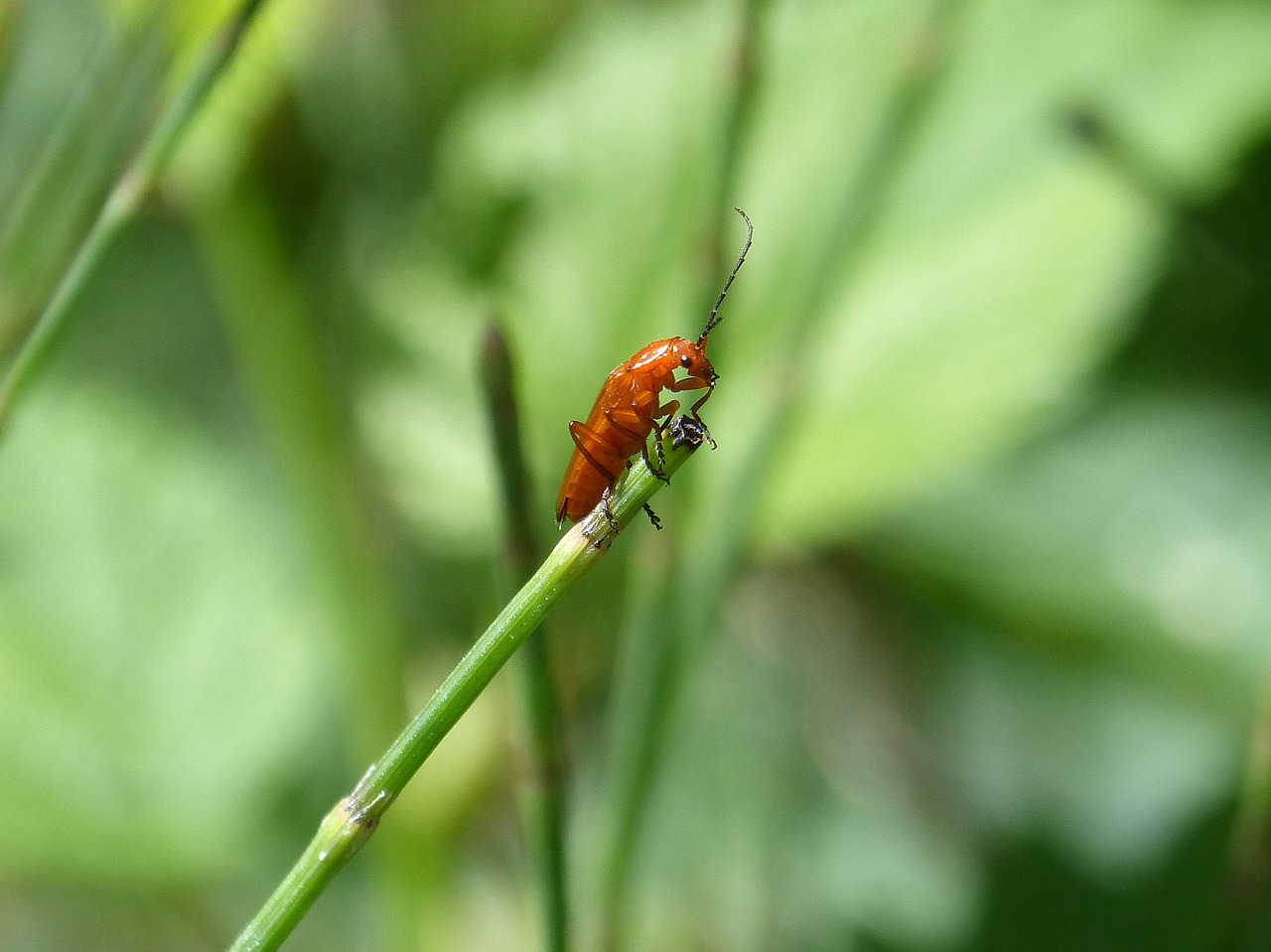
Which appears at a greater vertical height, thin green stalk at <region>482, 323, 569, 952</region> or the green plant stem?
the green plant stem

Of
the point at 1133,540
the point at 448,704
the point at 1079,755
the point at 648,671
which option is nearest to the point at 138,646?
the point at 648,671

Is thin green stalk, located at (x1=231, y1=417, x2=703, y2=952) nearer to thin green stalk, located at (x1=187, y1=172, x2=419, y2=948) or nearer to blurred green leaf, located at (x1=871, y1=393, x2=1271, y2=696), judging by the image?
thin green stalk, located at (x1=187, y1=172, x2=419, y2=948)

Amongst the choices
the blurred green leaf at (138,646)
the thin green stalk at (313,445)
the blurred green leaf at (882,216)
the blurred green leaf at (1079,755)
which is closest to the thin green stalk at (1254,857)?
the blurred green leaf at (882,216)

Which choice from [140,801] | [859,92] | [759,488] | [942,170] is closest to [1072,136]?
[942,170]

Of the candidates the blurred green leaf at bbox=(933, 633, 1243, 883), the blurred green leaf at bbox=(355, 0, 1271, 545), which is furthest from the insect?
the blurred green leaf at bbox=(933, 633, 1243, 883)

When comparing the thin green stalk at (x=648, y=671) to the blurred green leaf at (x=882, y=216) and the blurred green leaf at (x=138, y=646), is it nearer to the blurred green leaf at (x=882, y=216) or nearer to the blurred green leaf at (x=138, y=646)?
the blurred green leaf at (x=882, y=216)

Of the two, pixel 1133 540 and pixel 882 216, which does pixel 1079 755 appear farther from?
pixel 882 216
